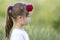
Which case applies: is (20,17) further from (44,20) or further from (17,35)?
(44,20)

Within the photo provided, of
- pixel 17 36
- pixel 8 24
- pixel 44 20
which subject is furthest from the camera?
pixel 44 20

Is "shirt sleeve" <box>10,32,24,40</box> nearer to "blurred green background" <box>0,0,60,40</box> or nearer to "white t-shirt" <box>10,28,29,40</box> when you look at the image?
"white t-shirt" <box>10,28,29,40</box>

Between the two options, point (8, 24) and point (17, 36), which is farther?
point (8, 24)

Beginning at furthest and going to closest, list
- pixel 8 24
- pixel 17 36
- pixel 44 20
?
pixel 44 20
pixel 8 24
pixel 17 36

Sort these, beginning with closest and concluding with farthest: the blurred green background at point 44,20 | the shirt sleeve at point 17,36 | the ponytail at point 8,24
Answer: the shirt sleeve at point 17,36
the ponytail at point 8,24
the blurred green background at point 44,20

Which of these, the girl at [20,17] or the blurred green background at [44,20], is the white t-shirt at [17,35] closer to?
the girl at [20,17]

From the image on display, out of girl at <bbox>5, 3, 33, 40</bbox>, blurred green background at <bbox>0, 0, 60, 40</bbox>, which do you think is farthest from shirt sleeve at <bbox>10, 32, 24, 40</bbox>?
blurred green background at <bbox>0, 0, 60, 40</bbox>

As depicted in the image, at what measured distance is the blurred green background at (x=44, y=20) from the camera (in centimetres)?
213

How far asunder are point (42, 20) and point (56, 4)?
0.69 ft

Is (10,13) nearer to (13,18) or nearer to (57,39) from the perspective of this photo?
(13,18)

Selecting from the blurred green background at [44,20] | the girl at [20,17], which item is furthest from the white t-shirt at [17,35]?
the blurred green background at [44,20]

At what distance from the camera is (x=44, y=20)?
2135mm

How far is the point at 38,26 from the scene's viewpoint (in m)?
2.14

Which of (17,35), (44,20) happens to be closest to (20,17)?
(17,35)
